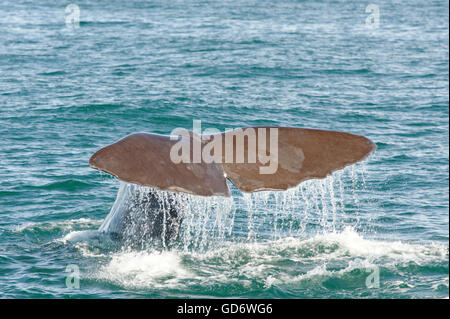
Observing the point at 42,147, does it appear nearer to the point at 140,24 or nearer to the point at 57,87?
the point at 57,87

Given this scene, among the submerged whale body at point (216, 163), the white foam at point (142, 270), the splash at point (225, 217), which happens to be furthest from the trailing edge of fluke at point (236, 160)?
the white foam at point (142, 270)

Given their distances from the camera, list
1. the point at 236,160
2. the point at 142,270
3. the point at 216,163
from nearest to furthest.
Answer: the point at 216,163, the point at 236,160, the point at 142,270

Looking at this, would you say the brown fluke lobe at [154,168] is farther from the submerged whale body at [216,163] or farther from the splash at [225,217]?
the splash at [225,217]

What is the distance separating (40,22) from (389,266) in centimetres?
2912

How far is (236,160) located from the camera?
6.52 m

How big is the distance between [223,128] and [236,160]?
9.99 m

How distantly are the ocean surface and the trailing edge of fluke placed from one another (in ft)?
3.21

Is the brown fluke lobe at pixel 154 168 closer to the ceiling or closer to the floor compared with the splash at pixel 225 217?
closer to the ceiling

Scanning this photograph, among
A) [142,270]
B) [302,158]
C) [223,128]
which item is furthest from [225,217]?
[223,128]

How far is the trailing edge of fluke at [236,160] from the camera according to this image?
5570 mm

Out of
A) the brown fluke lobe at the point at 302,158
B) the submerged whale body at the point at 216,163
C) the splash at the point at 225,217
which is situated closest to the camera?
the submerged whale body at the point at 216,163

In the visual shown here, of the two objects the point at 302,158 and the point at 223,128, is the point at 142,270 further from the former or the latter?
the point at 223,128

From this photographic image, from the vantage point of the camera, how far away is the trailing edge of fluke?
5570 millimetres

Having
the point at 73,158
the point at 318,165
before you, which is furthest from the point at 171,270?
the point at 73,158
